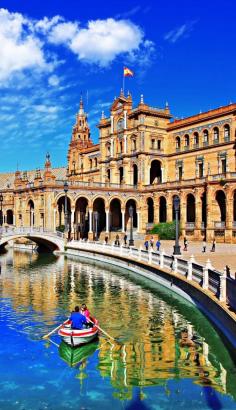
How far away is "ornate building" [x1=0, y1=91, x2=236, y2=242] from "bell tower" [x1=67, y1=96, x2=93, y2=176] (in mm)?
9434

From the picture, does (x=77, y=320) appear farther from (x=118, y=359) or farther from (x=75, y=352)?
(x=118, y=359)

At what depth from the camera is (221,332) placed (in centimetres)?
1526

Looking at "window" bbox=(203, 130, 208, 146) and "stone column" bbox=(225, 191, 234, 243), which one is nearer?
"stone column" bbox=(225, 191, 234, 243)

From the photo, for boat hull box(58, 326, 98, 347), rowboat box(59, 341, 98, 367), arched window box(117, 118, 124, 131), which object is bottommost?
rowboat box(59, 341, 98, 367)

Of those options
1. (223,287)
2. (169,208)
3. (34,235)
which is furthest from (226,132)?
(223,287)

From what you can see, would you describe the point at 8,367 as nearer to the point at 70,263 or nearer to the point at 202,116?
the point at 70,263

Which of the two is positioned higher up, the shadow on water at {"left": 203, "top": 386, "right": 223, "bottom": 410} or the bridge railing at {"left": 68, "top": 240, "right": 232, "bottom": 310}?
the bridge railing at {"left": 68, "top": 240, "right": 232, "bottom": 310}

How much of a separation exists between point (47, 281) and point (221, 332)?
Result: 52.1 ft

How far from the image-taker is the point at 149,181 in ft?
220

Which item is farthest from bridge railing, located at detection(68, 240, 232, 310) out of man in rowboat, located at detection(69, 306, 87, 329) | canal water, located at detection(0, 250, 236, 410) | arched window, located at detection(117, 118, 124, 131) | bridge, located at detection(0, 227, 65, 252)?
arched window, located at detection(117, 118, 124, 131)

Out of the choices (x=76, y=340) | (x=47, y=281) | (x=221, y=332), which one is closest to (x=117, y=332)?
(x=76, y=340)

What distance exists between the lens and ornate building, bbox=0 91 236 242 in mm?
54969

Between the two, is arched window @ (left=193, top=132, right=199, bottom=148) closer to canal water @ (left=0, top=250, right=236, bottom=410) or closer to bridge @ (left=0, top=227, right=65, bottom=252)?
bridge @ (left=0, top=227, right=65, bottom=252)

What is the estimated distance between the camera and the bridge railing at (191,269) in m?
Result: 15.6
